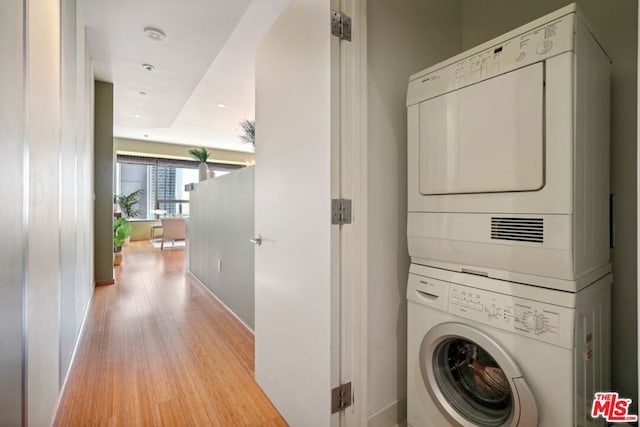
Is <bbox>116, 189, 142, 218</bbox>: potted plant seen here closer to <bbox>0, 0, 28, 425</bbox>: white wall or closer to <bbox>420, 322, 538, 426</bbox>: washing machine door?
<bbox>0, 0, 28, 425</bbox>: white wall

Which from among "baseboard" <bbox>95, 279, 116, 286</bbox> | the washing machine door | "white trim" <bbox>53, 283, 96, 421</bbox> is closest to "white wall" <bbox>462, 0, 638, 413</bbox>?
the washing machine door

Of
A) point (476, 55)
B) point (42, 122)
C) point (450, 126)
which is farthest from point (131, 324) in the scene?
point (476, 55)

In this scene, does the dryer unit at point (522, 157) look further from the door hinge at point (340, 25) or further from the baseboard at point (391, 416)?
the baseboard at point (391, 416)

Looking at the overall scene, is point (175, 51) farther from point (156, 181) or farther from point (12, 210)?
point (156, 181)

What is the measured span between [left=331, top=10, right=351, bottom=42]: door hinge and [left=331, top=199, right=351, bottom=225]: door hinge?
680mm

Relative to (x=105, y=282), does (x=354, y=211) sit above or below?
above

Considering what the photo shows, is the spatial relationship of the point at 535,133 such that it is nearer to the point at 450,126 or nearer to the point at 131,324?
the point at 450,126

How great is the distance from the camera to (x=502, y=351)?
106 centimetres

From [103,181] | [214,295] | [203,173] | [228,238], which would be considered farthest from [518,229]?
[103,181]

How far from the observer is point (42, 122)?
1260mm

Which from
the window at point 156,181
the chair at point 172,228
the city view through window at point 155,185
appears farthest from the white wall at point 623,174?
the city view through window at point 155,185

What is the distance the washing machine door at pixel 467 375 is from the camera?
3.71 feet

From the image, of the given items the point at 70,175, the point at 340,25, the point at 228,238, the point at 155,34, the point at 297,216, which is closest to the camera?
the point at 340,25

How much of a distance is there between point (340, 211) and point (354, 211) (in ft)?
0.23
